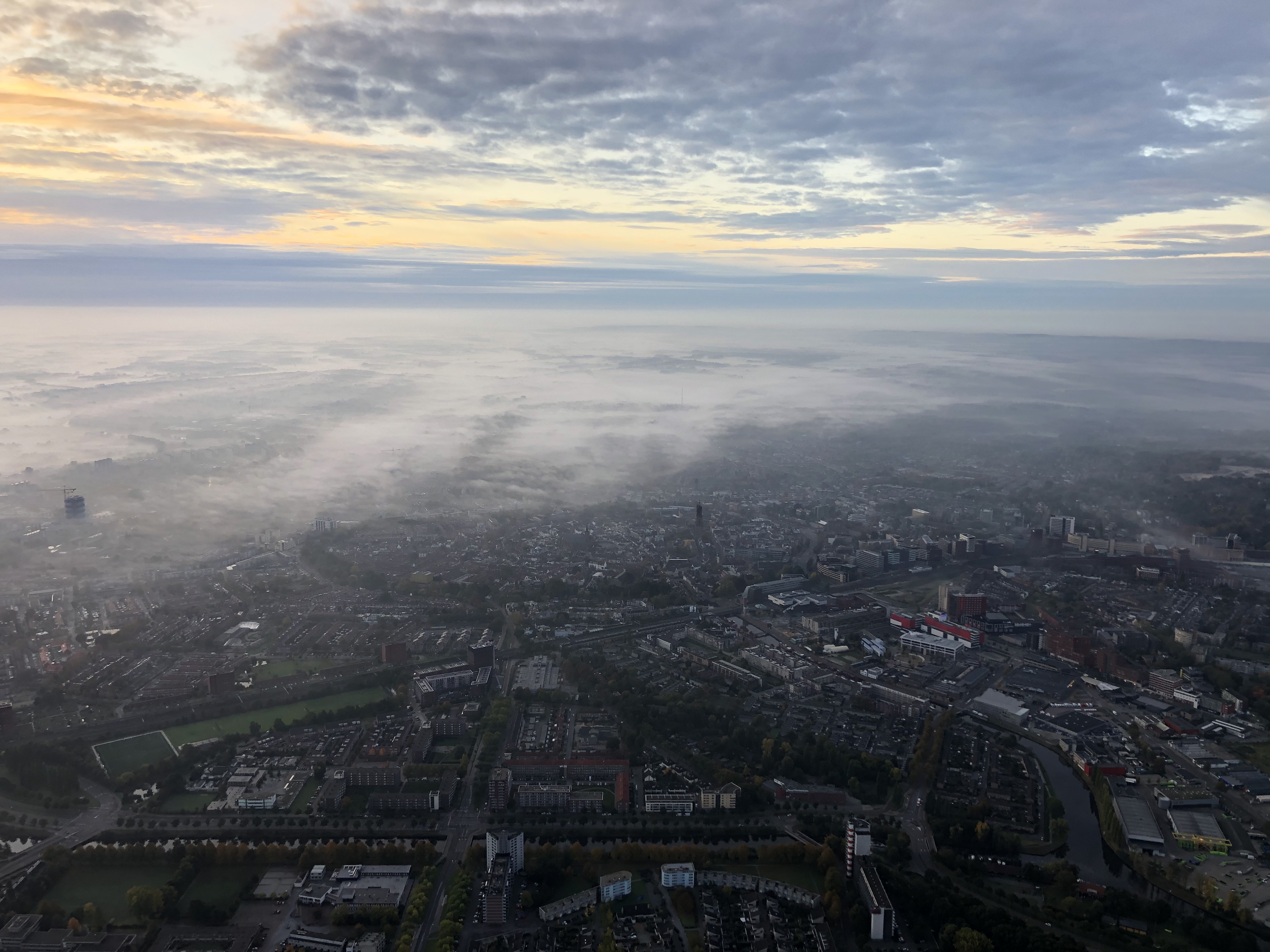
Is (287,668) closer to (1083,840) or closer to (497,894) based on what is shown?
(497,894)

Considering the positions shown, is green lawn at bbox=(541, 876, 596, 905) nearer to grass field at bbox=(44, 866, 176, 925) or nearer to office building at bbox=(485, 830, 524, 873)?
office building at bbox=(485, 830, 524, 873)

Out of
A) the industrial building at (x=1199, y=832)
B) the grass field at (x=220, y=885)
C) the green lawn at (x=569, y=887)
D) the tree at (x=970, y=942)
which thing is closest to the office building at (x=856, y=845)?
the tree at (x=970, y=942)

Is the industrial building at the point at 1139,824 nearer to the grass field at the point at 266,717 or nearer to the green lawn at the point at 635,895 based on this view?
the green lawn at the point at 635,895

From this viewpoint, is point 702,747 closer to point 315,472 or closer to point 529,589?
point 529,589

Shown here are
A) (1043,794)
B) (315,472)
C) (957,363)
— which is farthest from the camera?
(957,363)

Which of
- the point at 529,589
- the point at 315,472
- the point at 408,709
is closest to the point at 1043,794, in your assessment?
the point at 408,709
